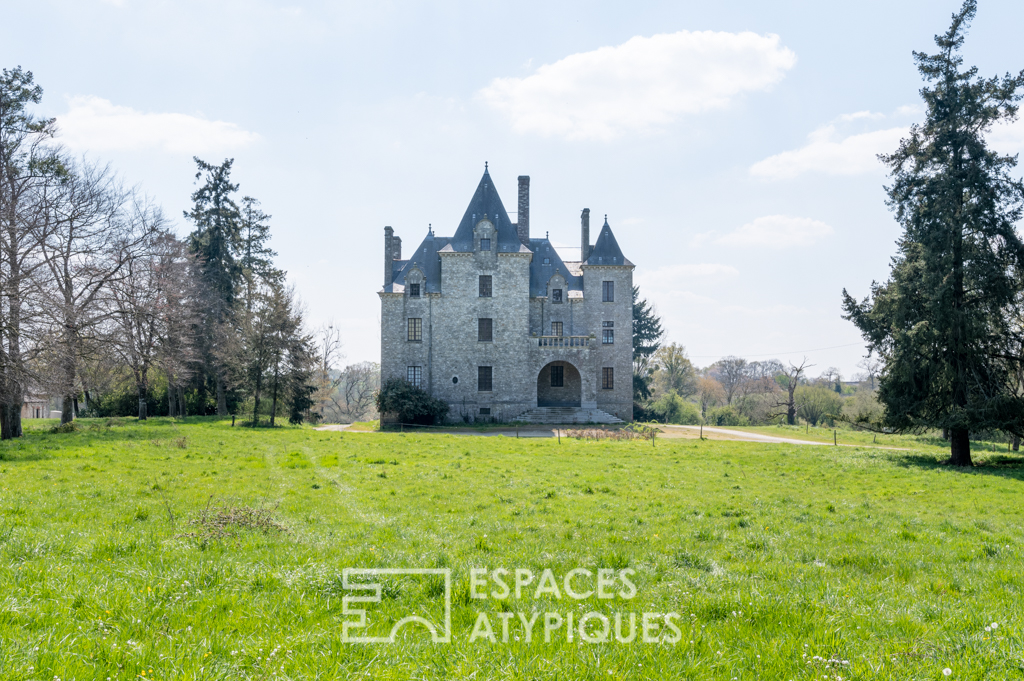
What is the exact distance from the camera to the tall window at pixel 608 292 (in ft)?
132

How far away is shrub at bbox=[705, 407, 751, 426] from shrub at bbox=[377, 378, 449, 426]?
85.7 ft

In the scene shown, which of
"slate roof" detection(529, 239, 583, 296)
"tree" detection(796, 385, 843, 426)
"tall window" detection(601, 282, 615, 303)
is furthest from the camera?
"tree" detection(796, 385, 843, 426)

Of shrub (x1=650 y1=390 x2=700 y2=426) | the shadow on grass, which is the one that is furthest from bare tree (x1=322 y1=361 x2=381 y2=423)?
the shadow on grass

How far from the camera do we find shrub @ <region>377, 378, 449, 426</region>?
35.2 metres

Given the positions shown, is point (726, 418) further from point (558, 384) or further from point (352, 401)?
point (352, 401)

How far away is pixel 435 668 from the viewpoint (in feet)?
13.3

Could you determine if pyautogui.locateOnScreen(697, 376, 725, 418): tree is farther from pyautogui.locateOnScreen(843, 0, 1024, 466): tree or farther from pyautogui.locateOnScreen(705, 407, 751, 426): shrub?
pyautogui.locateOnScreen(843, 0, 1024, 466): tree

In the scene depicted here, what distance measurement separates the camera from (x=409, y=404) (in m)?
35.0

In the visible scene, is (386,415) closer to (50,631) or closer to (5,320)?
(5,320)

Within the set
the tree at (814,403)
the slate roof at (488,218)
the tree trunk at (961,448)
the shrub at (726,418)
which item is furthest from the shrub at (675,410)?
the tree trunk at (961,448)

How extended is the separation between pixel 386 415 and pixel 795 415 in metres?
33.2

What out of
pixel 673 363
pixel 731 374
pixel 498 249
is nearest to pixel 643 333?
pixel 673 363

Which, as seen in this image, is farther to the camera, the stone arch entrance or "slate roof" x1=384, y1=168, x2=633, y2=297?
the stone arch entrance

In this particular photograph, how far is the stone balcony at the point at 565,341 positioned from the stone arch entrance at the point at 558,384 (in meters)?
2.30
